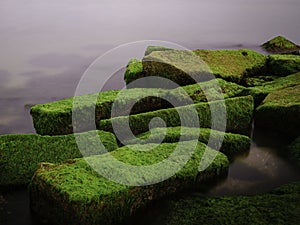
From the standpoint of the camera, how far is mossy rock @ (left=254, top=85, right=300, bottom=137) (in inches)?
354

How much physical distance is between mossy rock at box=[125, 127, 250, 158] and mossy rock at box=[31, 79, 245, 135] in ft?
4.12

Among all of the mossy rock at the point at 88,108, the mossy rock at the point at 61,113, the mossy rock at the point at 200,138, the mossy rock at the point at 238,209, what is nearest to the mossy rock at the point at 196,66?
the mossy rock at the point at 88,108

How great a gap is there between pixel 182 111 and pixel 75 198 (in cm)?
389

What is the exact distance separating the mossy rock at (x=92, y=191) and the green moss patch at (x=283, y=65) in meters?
6.69

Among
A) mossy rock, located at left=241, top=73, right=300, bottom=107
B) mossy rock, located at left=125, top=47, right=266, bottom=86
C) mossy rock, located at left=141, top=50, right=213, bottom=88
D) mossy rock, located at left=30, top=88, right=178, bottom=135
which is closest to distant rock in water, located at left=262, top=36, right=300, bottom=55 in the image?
mossy rock, located at left=125, top=47, right=266, bottom=86

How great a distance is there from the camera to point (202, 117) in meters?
8.95

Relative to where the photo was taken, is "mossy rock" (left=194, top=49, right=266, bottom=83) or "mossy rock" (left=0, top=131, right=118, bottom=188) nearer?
"mossy rock" (left=0, top=131, right=118, bottom=188)

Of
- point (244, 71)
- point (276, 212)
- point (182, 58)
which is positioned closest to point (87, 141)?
point (276, 212)

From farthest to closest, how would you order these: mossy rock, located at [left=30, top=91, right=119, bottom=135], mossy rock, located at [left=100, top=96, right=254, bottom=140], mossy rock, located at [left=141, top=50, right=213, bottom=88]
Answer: mossy rock, located at [left=141, top=50, right=213, bottom=88] < mossy rock, located at [left=30, top=91, right=119, bottom=135] < mossy rock, located at [left=100, top=96, right=254, bottom=140]

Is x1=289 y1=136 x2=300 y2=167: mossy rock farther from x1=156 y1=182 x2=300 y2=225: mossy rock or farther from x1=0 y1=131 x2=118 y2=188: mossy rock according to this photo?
x1=0 y1=131 x2=118 y2=188: mossy rock

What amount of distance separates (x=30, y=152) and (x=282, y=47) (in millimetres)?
13217

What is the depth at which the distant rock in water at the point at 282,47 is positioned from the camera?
56.0ft

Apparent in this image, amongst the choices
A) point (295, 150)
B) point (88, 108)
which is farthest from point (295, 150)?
point (88, 108)

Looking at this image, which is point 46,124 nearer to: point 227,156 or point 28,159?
point 28,159
